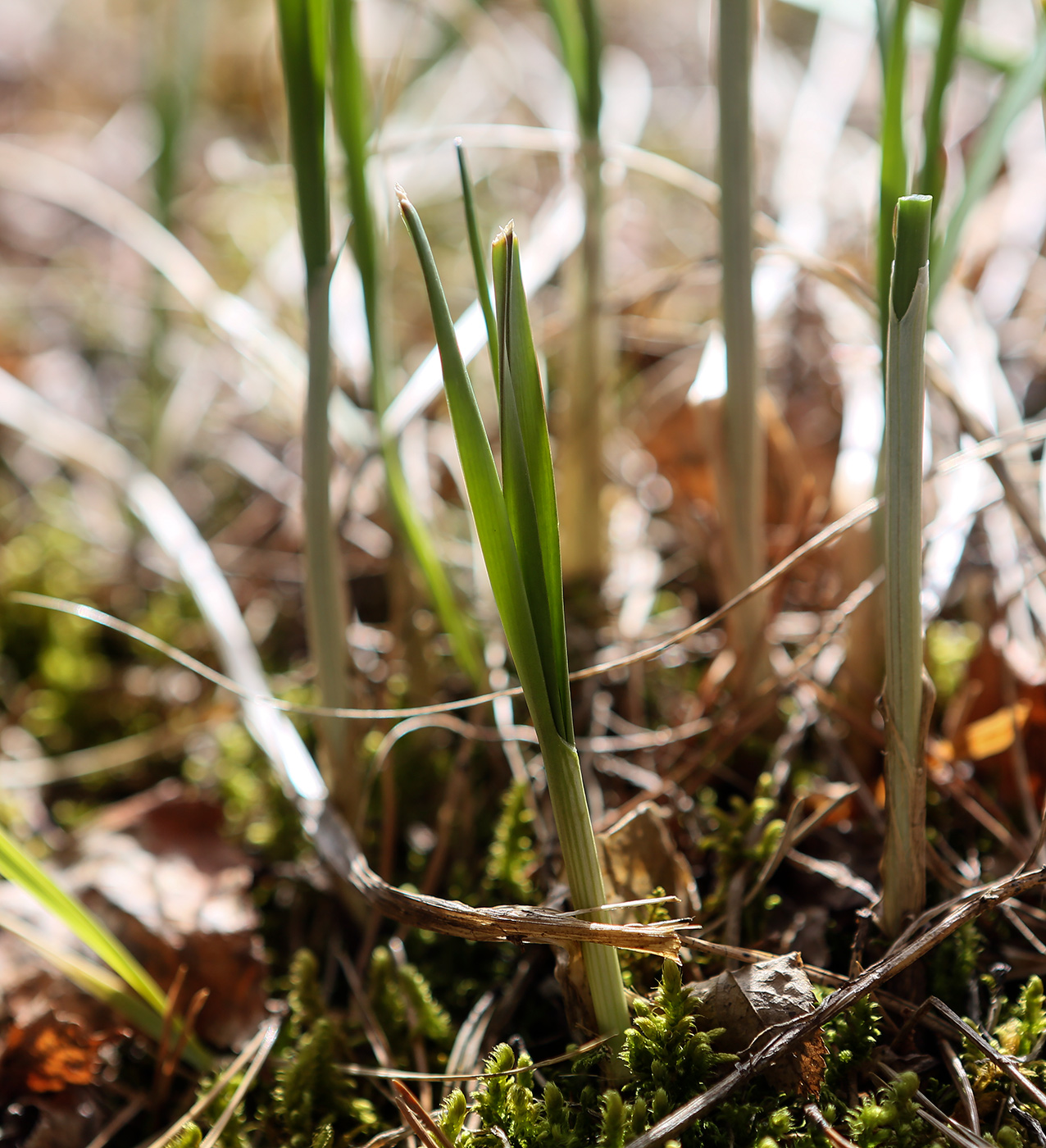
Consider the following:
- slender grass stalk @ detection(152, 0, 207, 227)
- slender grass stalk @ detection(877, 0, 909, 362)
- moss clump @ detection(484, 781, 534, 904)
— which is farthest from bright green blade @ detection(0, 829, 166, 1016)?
slender grass stalk @ detection(152, 0, 207, 227)

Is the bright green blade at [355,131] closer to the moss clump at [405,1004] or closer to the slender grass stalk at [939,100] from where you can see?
the slender grass stalk at [939,100]

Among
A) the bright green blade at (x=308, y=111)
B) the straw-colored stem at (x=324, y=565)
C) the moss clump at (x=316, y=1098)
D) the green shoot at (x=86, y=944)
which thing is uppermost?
the bright green blade at (x=308, y=111)

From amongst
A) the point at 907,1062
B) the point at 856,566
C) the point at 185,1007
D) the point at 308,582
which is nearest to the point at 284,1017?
the point at 185,1007

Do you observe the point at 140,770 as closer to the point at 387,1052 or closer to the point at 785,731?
the point at 387,1052

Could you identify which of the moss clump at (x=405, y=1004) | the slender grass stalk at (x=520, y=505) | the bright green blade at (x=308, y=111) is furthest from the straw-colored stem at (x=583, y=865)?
the bright green blade at (x=308, y=111)

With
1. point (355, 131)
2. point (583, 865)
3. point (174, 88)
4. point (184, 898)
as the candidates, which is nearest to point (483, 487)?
point (583, 865)

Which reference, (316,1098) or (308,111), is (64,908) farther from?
(308,111)
